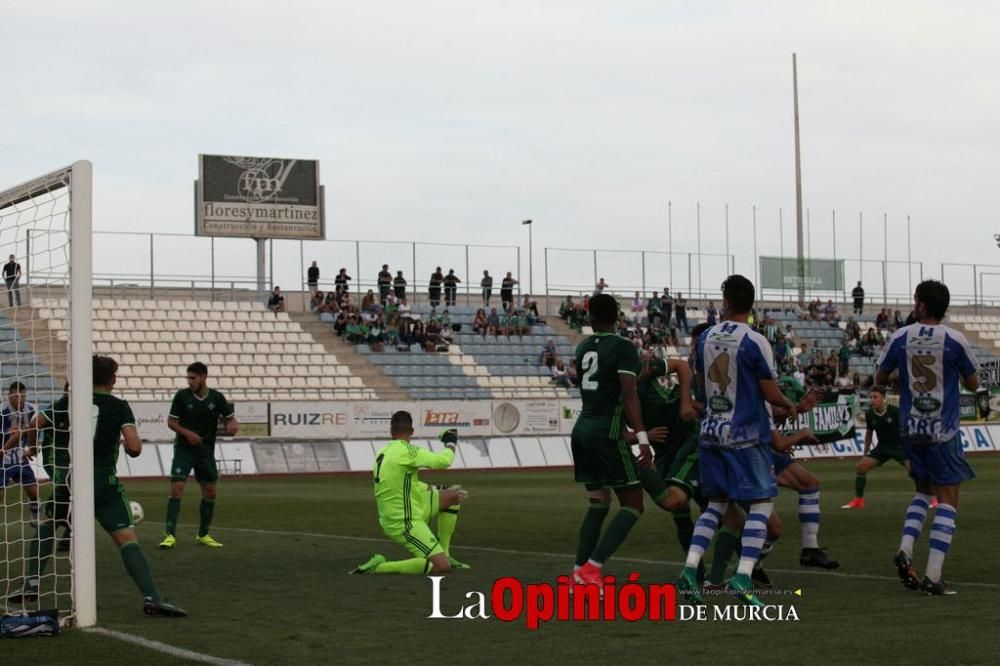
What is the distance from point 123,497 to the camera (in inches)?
400

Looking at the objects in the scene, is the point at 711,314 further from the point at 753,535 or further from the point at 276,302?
the point at 753,535

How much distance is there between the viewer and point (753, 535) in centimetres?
979

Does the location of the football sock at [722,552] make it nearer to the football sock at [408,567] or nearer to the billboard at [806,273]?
the football sock at [408,567]

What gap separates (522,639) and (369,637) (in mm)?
960

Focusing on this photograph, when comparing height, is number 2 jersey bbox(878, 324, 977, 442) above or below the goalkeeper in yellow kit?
above

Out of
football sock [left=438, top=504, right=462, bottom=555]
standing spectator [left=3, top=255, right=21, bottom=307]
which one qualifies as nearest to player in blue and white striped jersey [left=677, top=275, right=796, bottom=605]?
football sock [left=438, top=504, right=462, bottom=555]

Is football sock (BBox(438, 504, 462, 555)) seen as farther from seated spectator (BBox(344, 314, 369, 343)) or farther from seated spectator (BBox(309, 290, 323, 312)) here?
seated spectator (BBox(309, 290, 323, 312))

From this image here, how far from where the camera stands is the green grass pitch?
811 centimetres

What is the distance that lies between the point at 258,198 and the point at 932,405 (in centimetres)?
4565

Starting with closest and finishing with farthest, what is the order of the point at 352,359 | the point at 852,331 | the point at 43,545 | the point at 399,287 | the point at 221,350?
the point at 43,545 < the point at 221,350 < the point at 352,359 < the point at 399,287 < the point at 852,331

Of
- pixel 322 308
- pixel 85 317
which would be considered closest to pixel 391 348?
pixel 322 308

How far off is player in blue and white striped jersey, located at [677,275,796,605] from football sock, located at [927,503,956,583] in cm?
126

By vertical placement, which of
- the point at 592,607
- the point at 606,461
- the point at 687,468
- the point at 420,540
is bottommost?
the point at 592,607

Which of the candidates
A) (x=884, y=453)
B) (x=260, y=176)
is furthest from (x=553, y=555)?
(x=260, y=176)
